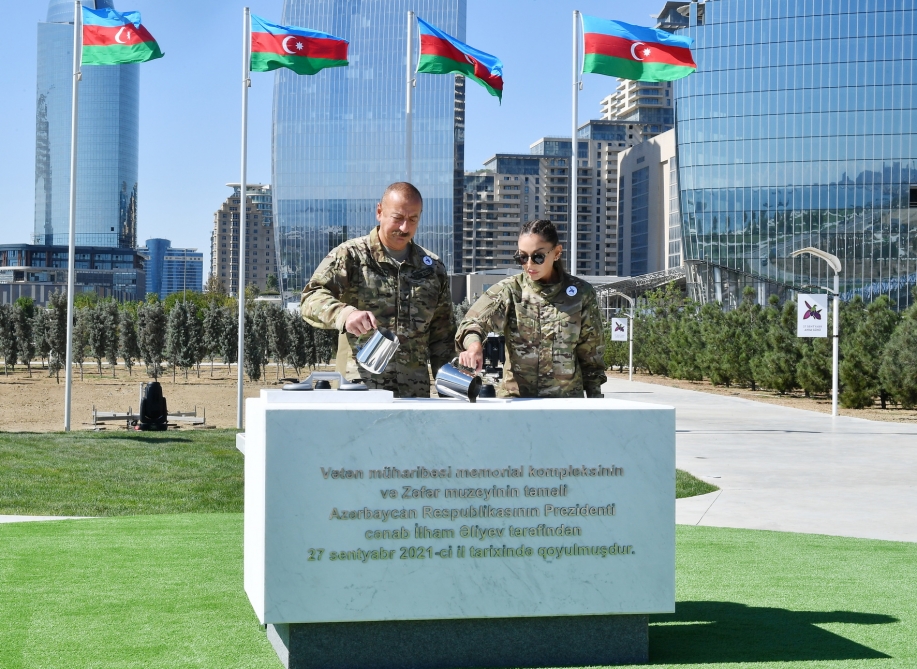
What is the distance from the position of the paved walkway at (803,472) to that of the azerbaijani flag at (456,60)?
6.98 m

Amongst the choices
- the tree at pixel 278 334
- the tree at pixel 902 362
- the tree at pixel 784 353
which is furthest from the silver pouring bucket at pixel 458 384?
the tree at pixel 278 334

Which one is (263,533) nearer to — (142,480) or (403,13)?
(142,480)

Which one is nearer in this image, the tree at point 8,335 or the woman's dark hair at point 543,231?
the woman's dark hair at point 543,231

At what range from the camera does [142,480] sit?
11.7 m

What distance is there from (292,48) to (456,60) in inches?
125

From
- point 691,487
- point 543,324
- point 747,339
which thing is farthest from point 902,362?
point 543,324

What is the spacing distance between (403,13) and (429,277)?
131 meters

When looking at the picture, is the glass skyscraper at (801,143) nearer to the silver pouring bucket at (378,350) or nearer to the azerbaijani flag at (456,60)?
the azerbaijani flag at (456,60)

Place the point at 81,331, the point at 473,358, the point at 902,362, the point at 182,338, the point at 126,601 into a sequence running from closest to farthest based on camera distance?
the point at 473,358
the point at 126,601
the point at 902,362
the point at 182,338
the point at 81,331

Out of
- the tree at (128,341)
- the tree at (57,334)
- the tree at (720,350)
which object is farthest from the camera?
the tree at (128,341)

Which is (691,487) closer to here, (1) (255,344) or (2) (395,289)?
(2) (395,289)

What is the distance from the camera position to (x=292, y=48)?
1873cm

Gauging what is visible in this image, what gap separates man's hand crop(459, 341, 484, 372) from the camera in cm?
464

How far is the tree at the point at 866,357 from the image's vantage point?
2645cm
